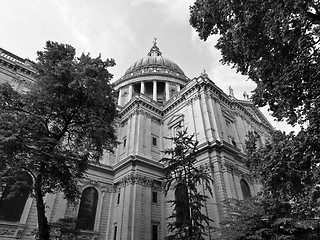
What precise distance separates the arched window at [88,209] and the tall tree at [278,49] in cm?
1949

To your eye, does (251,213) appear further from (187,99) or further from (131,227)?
(187,99)

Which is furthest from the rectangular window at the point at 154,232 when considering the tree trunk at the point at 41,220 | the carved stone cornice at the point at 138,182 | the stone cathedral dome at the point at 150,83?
the stone cathedral dome at the point at 150,83

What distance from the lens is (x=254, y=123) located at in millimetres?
33844

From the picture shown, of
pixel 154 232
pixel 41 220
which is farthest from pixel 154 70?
pixel 41 220

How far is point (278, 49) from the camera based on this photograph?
337 inches

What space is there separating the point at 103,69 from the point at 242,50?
8.21 m

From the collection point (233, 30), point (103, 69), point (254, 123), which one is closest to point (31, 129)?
point (103, 69)

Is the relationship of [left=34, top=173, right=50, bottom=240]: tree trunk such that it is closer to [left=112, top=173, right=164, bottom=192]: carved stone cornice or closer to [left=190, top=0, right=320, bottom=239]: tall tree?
[left=190, top=0, right=320, bottom=239]: tall tree

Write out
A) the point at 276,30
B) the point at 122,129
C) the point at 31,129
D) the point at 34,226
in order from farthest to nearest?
the point at 122,129 → the point at 34,226 → the point at 31,129 → the point at 276,30

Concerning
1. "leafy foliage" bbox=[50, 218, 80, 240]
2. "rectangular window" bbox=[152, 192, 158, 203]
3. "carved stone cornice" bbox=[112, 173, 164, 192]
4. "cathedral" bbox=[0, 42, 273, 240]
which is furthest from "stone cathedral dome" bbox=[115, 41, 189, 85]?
"leafy foliage" bbox=[50, 218, 80, 240]

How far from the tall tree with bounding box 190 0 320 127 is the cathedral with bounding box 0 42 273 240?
8404 millimetres

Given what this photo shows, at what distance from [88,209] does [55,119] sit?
12.9 m

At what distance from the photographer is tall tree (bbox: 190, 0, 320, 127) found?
7316 millimetres

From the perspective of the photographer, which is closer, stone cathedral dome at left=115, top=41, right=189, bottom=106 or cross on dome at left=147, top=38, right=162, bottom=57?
stone cathedral dome at left=115, top=41, right=189, bottom=106
